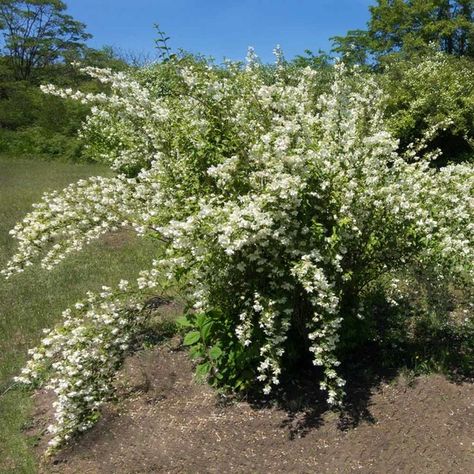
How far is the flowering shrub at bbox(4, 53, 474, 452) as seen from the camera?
346 cm

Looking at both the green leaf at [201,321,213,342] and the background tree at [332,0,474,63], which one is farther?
the background tree at [332,0,474,63]

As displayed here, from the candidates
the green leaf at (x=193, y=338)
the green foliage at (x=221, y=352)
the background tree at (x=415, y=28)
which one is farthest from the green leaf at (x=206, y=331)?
the background tree at (x=415, y=28)

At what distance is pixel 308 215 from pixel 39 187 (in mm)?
13051

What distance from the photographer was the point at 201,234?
3482 mm

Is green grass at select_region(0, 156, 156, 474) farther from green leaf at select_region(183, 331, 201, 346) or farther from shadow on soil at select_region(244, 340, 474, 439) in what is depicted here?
shadow on soil at select_region(244, 340, 474, 439)

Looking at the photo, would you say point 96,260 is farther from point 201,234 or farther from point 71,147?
point 71,147

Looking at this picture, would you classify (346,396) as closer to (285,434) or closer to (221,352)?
(285,434)

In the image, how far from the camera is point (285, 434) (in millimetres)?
3775

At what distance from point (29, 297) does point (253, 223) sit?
459cm

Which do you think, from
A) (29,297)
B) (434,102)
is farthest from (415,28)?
(29,297)

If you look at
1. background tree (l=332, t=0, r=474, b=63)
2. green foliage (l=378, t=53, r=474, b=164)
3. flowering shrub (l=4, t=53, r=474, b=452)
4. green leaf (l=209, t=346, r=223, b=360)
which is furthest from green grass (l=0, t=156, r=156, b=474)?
background tree (l=332, t=0, r=474, b=63)

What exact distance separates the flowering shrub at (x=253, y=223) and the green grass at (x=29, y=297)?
49cm

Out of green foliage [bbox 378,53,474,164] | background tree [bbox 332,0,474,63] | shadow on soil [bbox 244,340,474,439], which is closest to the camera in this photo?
shadow on soil [bbox 244,340,474,439]

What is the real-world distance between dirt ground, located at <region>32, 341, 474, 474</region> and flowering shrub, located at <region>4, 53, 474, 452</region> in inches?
7.0
